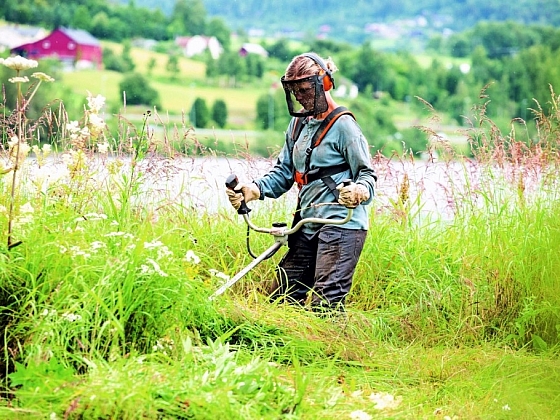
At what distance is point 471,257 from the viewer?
5977 millimetres

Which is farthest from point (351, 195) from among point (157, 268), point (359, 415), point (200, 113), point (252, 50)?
point (252, 50)

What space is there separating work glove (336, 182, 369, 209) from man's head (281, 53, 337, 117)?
58cm

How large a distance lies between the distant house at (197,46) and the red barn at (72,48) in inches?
251

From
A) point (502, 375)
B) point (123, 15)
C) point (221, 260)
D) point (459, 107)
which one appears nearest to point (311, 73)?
point (221, 260)

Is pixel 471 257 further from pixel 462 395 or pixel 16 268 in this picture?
pixel 16 268

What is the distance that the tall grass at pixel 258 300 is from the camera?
354cm

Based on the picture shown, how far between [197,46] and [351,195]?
63992 mm

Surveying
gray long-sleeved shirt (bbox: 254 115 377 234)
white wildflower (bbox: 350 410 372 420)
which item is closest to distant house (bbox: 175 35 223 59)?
gray long-sleeved shirt (bbox: 254 115 377 234)

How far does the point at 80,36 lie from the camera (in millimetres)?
62188

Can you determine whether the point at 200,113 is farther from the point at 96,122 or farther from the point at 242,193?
the point at 242,193

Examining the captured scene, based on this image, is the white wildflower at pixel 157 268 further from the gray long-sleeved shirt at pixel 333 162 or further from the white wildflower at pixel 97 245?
the gray long-sleeved shirt at pixel 333 162

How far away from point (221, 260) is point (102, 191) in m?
0.85

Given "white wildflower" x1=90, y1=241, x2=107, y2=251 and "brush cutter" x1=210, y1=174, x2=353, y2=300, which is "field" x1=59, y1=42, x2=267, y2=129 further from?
"white wildflower" x1=90, y1=241, x2=107, y2=251

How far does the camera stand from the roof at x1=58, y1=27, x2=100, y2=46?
6119 centimetres
